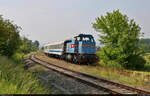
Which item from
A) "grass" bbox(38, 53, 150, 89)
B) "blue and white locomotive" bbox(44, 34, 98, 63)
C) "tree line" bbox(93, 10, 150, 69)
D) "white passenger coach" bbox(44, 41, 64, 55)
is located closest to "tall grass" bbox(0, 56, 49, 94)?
"grass" bbox(38, 53, 150, 89)

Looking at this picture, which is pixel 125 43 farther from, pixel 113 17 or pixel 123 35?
pixel 113 17

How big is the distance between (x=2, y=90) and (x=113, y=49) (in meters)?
15.3

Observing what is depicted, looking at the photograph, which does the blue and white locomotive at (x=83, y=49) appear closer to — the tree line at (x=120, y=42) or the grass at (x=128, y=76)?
the tree line at (x=120, y=42)

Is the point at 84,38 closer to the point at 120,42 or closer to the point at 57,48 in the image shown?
the point at 120,42

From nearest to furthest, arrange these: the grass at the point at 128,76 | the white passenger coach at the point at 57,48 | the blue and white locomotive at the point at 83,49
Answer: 1. the grass at the point at 128,76
2. the blue and white locomotive at the point at 83,49
3. the white passenger coach at the point at 57,48

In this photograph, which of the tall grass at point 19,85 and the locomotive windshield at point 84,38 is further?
the locomotive windshield at point 84,38

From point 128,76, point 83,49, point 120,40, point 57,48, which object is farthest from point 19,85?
point 57,48

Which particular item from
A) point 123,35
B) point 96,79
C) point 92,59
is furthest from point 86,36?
point 96,79

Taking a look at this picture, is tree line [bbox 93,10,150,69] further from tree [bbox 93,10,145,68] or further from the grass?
the grass

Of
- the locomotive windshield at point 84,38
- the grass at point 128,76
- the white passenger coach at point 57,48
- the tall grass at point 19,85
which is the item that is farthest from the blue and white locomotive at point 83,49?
the tall grass at point 19,85

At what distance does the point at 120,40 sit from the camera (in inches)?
688

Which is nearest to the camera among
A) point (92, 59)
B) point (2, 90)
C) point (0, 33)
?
point (2, 90)

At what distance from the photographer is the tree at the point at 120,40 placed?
17667 millimetres

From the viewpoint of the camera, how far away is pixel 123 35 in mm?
17469
